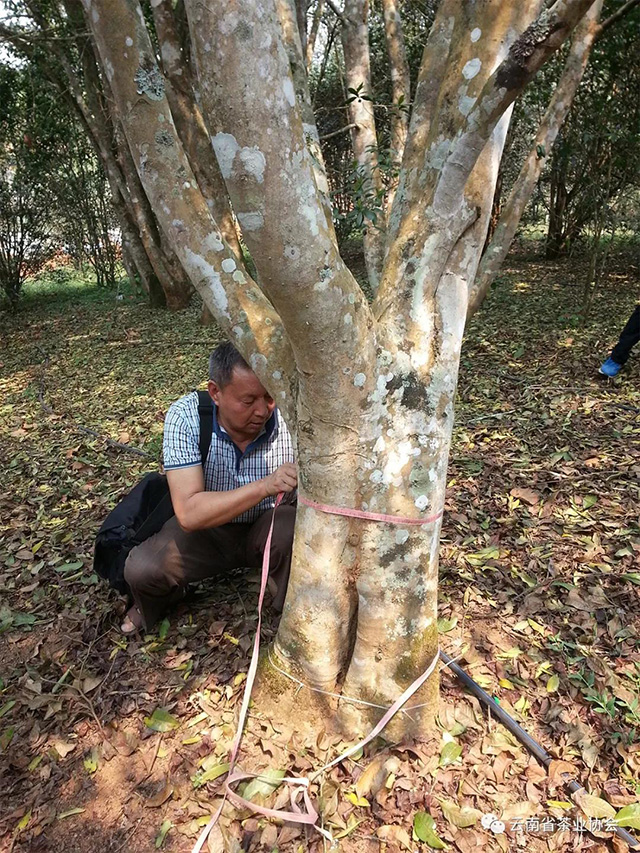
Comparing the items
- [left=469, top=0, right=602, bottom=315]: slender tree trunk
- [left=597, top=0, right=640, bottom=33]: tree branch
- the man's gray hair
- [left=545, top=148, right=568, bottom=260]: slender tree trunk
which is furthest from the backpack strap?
[left=545, top=148, right=568, bottom=260]: slender tree trunk

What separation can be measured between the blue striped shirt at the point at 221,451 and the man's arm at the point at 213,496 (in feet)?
0.21

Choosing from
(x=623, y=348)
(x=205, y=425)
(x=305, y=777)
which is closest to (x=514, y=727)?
(x=305, y=777)

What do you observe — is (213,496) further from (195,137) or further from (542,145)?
(195,137)

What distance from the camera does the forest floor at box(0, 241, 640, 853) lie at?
195 centimetres

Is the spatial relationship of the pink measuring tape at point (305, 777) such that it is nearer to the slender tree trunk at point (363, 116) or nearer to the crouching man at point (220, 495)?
the crouching man at point (220, 495)

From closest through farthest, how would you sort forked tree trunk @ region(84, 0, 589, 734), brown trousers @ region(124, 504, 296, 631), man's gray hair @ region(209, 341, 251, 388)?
forked tree trunk @ region(84, 0, 589, 734)
man's gray hair @ region(209, 341, 251, 388)
brown trousers @ region(124, 504, 296, 631)

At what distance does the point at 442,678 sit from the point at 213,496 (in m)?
1.18

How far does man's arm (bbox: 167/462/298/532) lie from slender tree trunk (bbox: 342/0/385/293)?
10.3ft

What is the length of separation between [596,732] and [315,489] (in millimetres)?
1339

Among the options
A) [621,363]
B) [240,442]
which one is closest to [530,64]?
[240,442]

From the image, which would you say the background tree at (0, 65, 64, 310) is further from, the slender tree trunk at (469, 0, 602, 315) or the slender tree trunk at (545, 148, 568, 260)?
the slender tree trunk at (469, 0, 602, 315)

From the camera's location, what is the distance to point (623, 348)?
5125 mm

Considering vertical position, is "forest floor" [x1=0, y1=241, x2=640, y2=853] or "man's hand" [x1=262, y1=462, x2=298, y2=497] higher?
"man's hand" [x1=262, y1=462, x2=298, y2=497]

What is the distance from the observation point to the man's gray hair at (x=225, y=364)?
92.4 inches
